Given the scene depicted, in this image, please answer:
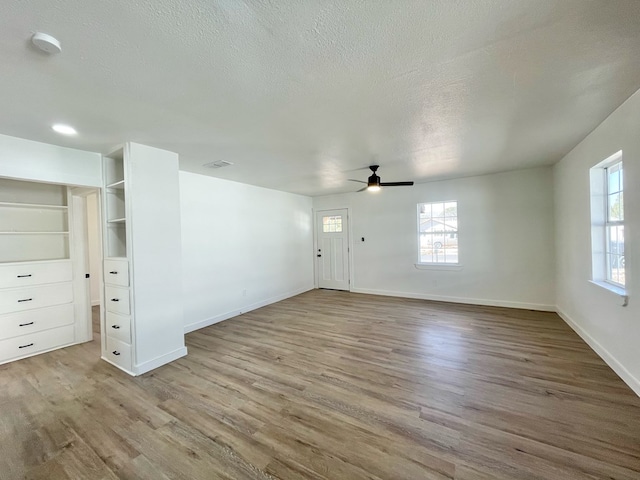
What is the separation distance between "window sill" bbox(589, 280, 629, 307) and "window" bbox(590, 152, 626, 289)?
0.02 metres

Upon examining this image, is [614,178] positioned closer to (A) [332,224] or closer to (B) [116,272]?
(A) [332,224]

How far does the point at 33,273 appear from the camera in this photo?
346 cm

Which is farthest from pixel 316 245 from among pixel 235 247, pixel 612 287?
pixel 612 287

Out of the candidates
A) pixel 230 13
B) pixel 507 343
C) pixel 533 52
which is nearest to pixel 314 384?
pixel 507 343

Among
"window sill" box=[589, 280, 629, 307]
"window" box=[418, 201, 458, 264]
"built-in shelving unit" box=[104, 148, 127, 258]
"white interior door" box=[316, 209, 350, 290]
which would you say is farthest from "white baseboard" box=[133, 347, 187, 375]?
"window" box=[418, 201, 458, 264]

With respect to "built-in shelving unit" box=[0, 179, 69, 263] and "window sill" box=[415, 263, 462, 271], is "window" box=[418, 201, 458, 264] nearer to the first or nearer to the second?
"window sill" box=[415, 263, 462, 271]

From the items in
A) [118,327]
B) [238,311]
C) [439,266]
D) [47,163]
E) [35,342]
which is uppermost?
[47,163]

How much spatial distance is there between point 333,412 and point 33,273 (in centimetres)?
413

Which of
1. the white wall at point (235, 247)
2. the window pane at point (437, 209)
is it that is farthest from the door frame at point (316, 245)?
the window pane at point (437, 209)

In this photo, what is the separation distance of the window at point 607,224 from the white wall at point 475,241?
1.73m

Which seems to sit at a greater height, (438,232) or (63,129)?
(63,129)

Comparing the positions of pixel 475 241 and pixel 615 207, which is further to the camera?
pixel 475 241

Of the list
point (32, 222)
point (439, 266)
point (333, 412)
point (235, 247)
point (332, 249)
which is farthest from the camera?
point (332, 249)

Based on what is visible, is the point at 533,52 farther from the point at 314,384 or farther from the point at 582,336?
the point at 582,336
